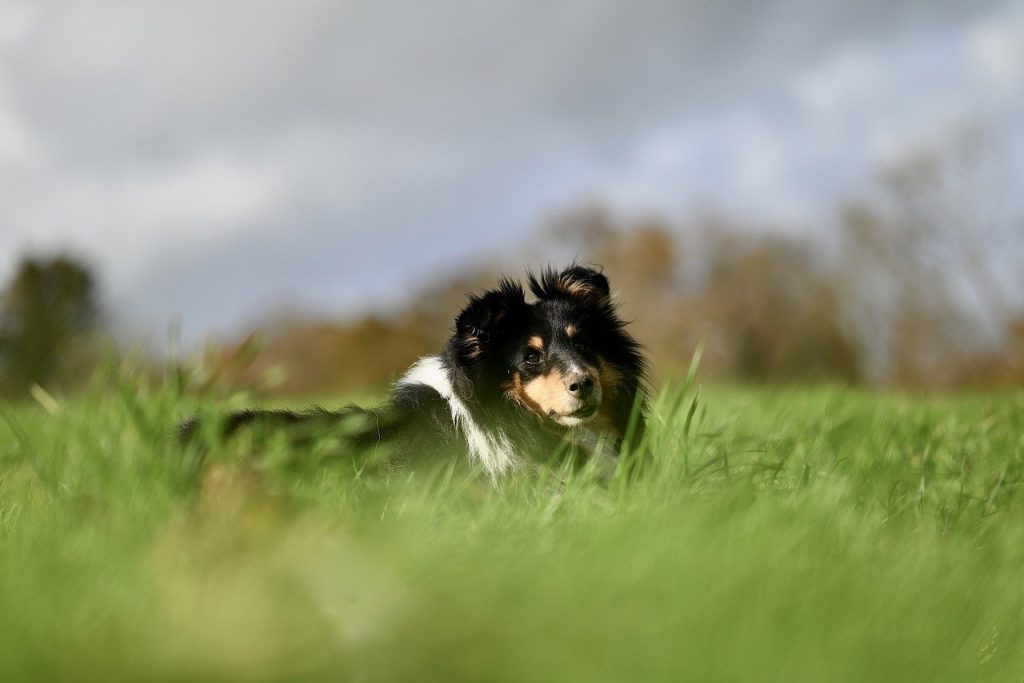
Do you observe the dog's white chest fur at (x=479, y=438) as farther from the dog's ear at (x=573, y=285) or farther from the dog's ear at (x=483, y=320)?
the dog's ear at (x=573, y=285)

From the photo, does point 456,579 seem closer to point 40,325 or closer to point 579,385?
point 579,385

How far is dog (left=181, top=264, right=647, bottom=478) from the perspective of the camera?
4.37 metres

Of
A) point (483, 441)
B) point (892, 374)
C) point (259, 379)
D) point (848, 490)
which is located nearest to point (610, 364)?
point (483, 441)

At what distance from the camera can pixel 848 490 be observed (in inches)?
134

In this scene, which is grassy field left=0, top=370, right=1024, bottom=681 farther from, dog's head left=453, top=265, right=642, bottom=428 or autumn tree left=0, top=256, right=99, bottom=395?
autumn tree left=0, top=256, right=99, bottom=395

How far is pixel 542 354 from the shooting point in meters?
4.59

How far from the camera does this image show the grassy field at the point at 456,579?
189cm

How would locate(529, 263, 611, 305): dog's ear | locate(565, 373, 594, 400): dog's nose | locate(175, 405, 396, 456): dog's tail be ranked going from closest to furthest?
locate(175, 405, 396, 456): dog's tail → locate(565, 373, 594, 400): dog's nose → locate(529, 263, 611, 305): dog's ear

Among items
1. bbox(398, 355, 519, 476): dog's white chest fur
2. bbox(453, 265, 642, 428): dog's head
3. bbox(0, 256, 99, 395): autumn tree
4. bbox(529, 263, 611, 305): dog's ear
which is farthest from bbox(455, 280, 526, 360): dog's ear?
bbox(0, 256, 99, 395): autumn tree

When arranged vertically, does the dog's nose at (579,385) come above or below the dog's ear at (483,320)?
below

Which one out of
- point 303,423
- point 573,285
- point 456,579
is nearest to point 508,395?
point 573,285

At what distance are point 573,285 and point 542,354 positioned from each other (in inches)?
27.9

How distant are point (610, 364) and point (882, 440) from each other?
6.09 ft

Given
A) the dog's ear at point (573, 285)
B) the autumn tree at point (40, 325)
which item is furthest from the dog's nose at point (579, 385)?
the autumn tree at point (40, 325)
